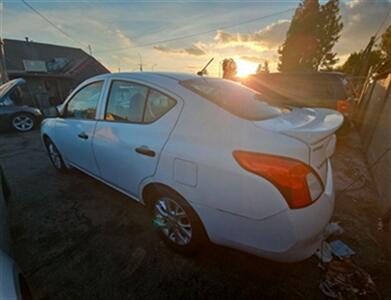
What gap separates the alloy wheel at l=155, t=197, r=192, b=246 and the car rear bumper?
0.99ft

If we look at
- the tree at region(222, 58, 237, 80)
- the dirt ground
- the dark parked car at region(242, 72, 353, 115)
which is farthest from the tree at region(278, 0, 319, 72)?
the dirt ground

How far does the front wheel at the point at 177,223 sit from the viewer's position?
5.84ft

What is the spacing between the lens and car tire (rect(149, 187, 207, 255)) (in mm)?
1778

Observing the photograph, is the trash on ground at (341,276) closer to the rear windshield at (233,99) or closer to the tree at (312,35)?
the rear windshield at (233,99)

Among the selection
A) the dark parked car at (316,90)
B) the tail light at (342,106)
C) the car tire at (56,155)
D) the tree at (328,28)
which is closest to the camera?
the car tire at (56,155)

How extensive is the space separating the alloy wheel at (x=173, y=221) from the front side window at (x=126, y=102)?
2.86 ft

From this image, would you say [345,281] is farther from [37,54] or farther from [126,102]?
[37,54]

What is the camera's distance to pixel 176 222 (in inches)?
77.3

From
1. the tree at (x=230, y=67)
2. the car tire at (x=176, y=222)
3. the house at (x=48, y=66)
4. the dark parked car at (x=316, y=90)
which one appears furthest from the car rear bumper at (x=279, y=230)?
the house at (x=48, y=66)

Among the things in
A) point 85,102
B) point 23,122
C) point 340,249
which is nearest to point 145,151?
point 85,102

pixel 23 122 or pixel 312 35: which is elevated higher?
pixel 312 35

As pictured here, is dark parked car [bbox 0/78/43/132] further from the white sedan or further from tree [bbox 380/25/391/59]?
tree [bbox 380/25/391/59]

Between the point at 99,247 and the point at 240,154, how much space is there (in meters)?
1.87

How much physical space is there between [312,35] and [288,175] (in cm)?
3015
